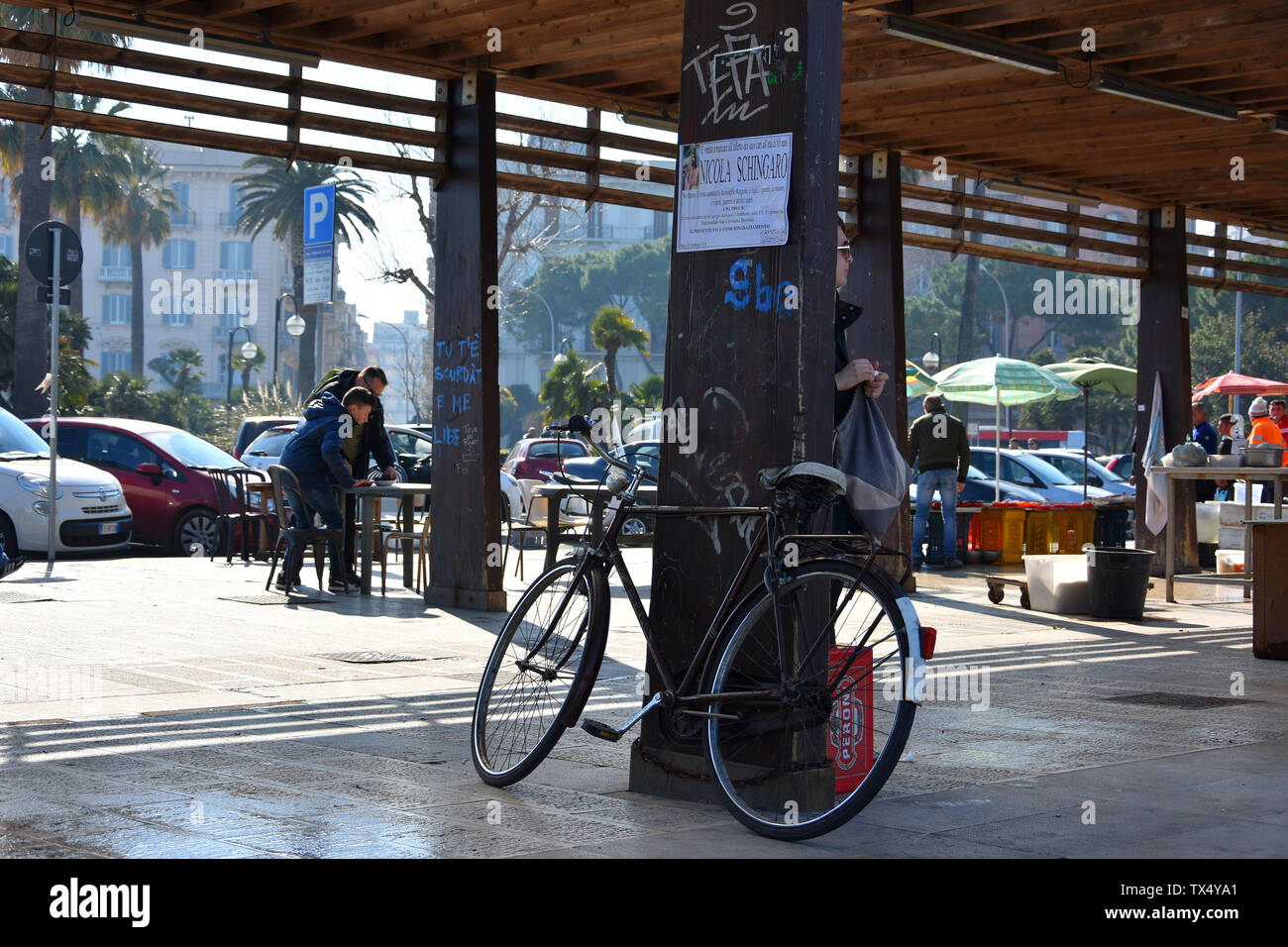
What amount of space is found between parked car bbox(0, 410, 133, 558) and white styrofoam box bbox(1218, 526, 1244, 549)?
12539 millimetres

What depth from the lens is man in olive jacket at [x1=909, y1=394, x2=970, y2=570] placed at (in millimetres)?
18266

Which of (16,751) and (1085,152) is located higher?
(1085,152)

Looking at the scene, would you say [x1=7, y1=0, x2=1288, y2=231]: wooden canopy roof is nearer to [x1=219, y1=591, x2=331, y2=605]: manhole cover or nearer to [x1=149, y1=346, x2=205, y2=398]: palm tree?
[x1=219, y1=591, x2=331, y2=605]: manhole cover

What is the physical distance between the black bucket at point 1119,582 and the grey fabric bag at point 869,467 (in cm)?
753

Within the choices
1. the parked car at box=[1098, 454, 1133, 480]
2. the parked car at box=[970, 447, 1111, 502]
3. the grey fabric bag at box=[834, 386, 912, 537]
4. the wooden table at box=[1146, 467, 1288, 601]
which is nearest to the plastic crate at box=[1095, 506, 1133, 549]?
the wooden table at box=[1146, 467, 1288, 601]

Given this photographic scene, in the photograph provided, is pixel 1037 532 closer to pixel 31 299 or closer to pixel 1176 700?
pixel 1176 700

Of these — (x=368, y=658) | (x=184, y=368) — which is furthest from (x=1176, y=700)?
(x=184, y=368)

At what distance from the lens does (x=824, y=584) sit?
16.0 feet

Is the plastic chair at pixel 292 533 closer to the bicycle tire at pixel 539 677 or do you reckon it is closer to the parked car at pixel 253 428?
the bicycle tire at pixel 539 677

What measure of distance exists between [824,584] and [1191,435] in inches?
596

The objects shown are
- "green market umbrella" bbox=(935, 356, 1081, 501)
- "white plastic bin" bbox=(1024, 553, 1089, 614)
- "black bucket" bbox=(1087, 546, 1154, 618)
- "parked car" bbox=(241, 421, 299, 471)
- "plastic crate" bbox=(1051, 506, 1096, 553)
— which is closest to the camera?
"black bucket" bbox=(1087, 546, 1154, 618)
